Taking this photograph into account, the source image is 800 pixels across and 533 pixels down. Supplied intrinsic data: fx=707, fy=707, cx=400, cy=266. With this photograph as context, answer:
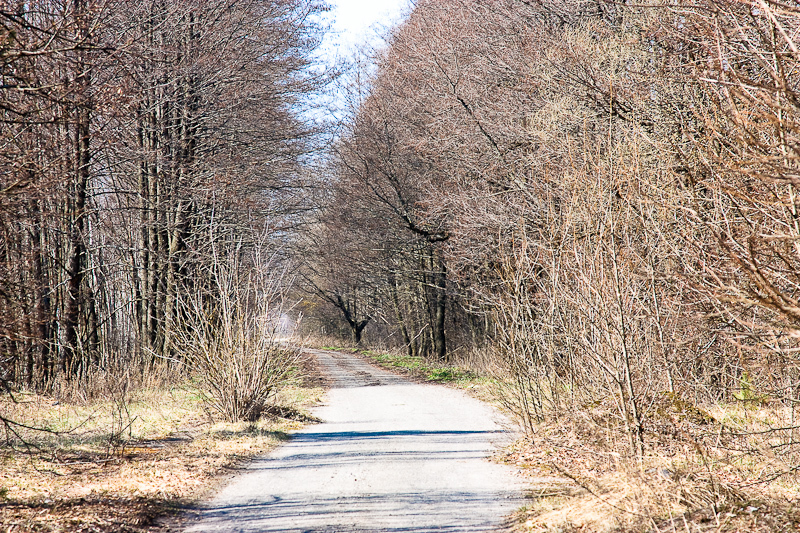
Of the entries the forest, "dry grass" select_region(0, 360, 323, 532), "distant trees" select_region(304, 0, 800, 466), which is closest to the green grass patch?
the forest

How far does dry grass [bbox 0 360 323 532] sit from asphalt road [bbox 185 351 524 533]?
45 cm

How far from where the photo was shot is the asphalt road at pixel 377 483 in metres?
5.94

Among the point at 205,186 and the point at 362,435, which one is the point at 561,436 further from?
the point at 205,186

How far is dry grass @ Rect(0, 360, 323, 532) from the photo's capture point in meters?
6.10

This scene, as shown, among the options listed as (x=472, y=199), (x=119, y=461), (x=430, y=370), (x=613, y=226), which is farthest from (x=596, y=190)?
Answer: (x=430, y=370)

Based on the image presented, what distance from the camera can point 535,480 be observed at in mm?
7418

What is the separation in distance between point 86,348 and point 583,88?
38.5ft

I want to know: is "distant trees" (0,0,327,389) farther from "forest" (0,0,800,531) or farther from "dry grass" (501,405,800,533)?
"dry grass" (501,405,800,533)

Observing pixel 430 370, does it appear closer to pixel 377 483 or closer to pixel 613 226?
pixel 377 483

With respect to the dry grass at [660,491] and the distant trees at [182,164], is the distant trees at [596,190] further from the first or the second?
the distant trees at [182,164]

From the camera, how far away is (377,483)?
24.2 ft

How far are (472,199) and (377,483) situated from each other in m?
11.5

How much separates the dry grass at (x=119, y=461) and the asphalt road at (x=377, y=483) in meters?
0.45

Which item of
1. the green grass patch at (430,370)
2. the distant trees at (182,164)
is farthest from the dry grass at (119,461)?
the green grass patch at (430,370)
